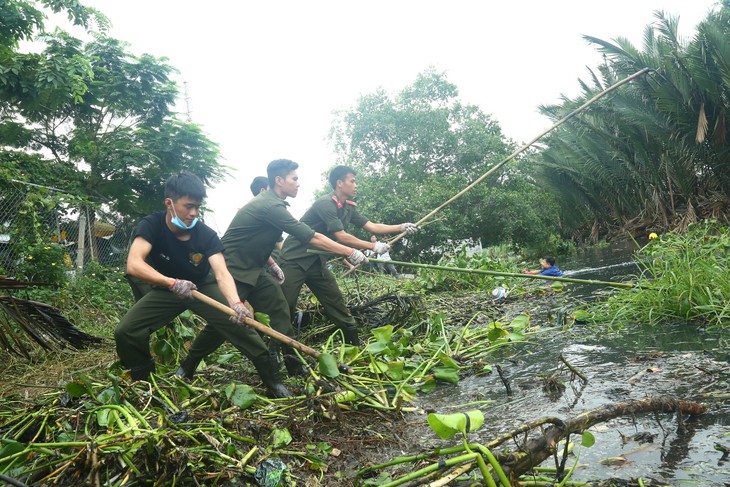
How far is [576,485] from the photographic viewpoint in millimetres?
1804

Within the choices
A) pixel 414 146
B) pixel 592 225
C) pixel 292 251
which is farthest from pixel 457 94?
pixel 292 251

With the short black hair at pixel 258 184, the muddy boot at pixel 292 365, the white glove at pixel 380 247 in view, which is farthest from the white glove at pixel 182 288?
the short black hair at pixel 258 184

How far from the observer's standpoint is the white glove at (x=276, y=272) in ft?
15.7

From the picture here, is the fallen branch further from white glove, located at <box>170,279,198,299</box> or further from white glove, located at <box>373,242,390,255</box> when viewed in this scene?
white glove, located at <box>373,242,390,255</box>

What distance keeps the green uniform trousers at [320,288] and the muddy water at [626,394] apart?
159 cm

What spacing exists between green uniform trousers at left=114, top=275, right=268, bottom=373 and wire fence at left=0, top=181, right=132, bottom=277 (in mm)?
4973

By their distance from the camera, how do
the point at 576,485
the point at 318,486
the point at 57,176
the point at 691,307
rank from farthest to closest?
the point at 57,176, the point at 691,307, the point at 318,486, the point at 576,485

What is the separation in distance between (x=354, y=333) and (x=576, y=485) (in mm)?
3438

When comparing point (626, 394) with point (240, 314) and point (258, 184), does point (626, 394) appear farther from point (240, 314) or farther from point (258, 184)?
point (258, 184)

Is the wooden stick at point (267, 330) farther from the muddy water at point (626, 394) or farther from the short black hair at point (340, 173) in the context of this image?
the short black hair at point (340, 173)

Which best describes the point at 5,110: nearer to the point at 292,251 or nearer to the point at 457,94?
the point at 292,251

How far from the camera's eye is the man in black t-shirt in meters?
3.53

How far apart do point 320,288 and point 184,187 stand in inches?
75.8

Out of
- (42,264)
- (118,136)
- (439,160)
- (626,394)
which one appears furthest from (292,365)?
(439,160)
